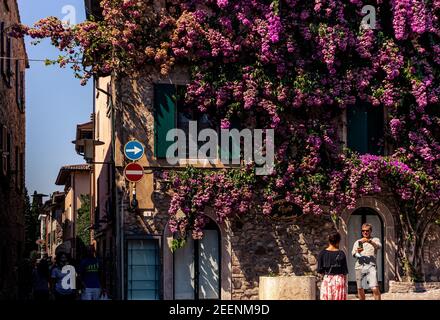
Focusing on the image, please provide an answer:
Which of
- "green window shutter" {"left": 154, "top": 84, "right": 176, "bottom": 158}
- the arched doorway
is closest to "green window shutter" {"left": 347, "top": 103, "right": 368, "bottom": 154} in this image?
the arched doorway

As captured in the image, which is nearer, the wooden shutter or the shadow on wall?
the shadow on wall

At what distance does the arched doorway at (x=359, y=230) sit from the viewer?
67.6ft

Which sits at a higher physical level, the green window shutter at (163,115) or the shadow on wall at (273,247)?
the green window shutter at (163,115)

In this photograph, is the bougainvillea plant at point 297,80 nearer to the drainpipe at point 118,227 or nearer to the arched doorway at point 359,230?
the arched doorway at point 359,230

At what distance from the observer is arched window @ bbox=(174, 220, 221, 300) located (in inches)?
776

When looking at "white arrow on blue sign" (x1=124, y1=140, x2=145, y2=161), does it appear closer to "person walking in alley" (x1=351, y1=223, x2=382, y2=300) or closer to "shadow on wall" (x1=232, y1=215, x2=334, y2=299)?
"shadow on wall" (x1=232, y1=215, x2=334, y2=299)

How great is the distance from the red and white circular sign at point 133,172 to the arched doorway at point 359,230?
17.5ft

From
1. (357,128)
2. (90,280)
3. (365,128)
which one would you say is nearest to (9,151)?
(90,280)

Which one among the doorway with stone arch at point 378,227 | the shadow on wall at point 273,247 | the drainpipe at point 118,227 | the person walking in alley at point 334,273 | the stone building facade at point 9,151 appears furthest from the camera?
the stone building facade at point 9,151

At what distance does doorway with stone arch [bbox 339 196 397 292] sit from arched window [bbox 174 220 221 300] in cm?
328

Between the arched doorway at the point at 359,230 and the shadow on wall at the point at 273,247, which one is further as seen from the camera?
the arched doorway at the point at 359,230

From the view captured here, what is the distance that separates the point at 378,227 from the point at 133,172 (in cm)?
629

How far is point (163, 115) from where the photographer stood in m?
19.7

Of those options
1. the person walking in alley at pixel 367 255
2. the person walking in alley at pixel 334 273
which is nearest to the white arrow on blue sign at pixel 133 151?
the person walking in alley at pixel 367 255
